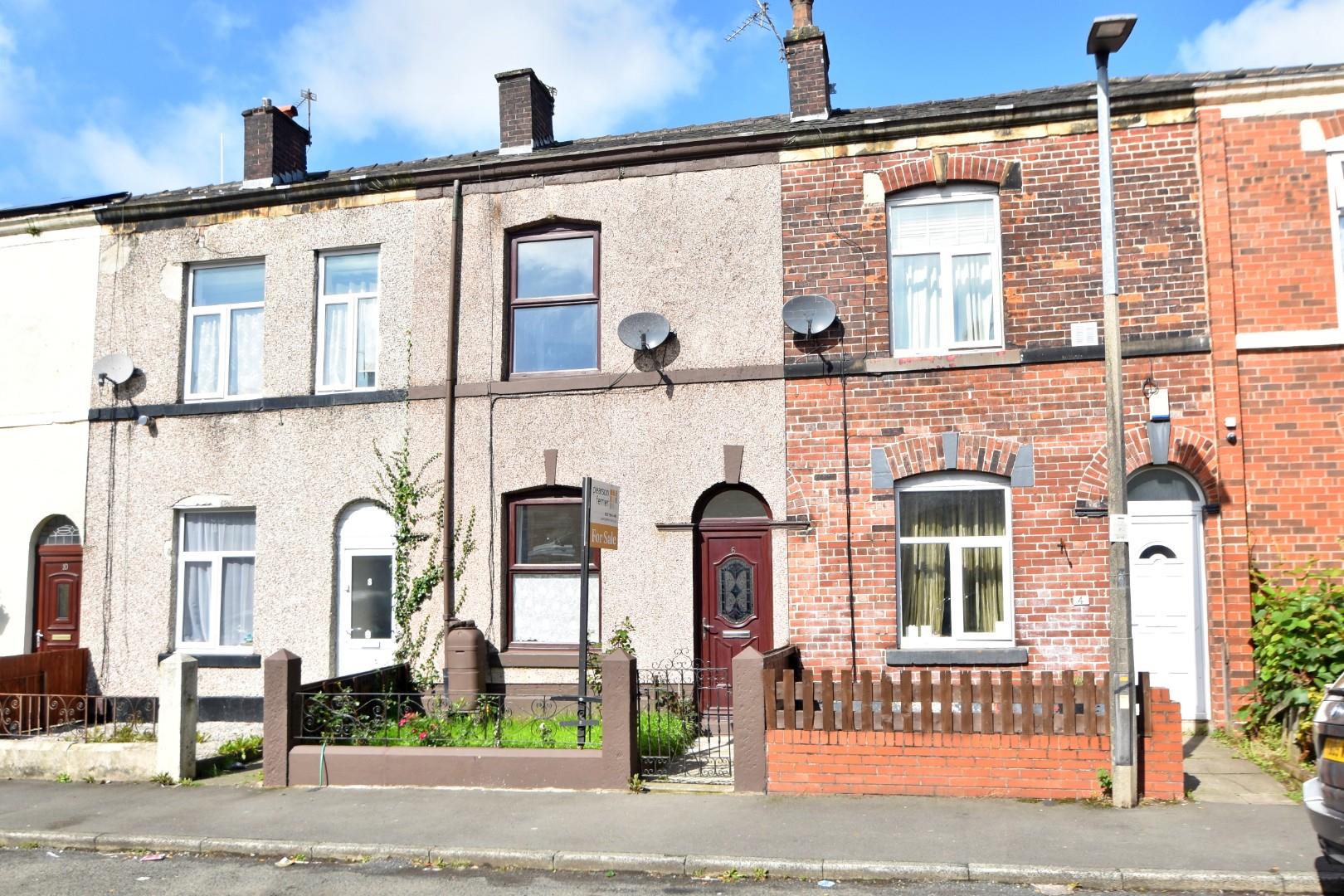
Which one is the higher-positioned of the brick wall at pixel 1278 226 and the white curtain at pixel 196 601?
the brick wall at pixel 1278 226

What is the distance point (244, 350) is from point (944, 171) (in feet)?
29.3

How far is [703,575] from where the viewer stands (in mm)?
12109

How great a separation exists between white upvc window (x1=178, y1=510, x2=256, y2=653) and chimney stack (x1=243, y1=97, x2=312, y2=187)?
452cm

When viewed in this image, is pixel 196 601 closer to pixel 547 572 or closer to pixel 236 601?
pixel 236 601

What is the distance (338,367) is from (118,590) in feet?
13.1

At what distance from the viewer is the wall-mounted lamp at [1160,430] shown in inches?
428

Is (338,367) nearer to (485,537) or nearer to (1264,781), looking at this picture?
(485,537)

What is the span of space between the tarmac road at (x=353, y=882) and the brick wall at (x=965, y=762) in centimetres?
179

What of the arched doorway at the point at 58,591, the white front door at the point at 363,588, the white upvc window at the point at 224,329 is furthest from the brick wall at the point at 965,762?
the arched doorway at the point at 58,591

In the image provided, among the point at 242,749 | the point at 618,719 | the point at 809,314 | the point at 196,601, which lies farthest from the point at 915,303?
the point at 196,601

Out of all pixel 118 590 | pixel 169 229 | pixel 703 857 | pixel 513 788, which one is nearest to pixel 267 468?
pixel 118 590

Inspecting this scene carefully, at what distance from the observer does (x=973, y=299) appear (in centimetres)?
1181

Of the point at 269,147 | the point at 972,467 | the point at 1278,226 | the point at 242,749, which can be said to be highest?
the point at 269,147

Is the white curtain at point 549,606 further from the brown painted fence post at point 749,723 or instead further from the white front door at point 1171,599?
the white front door at point 1171,599
